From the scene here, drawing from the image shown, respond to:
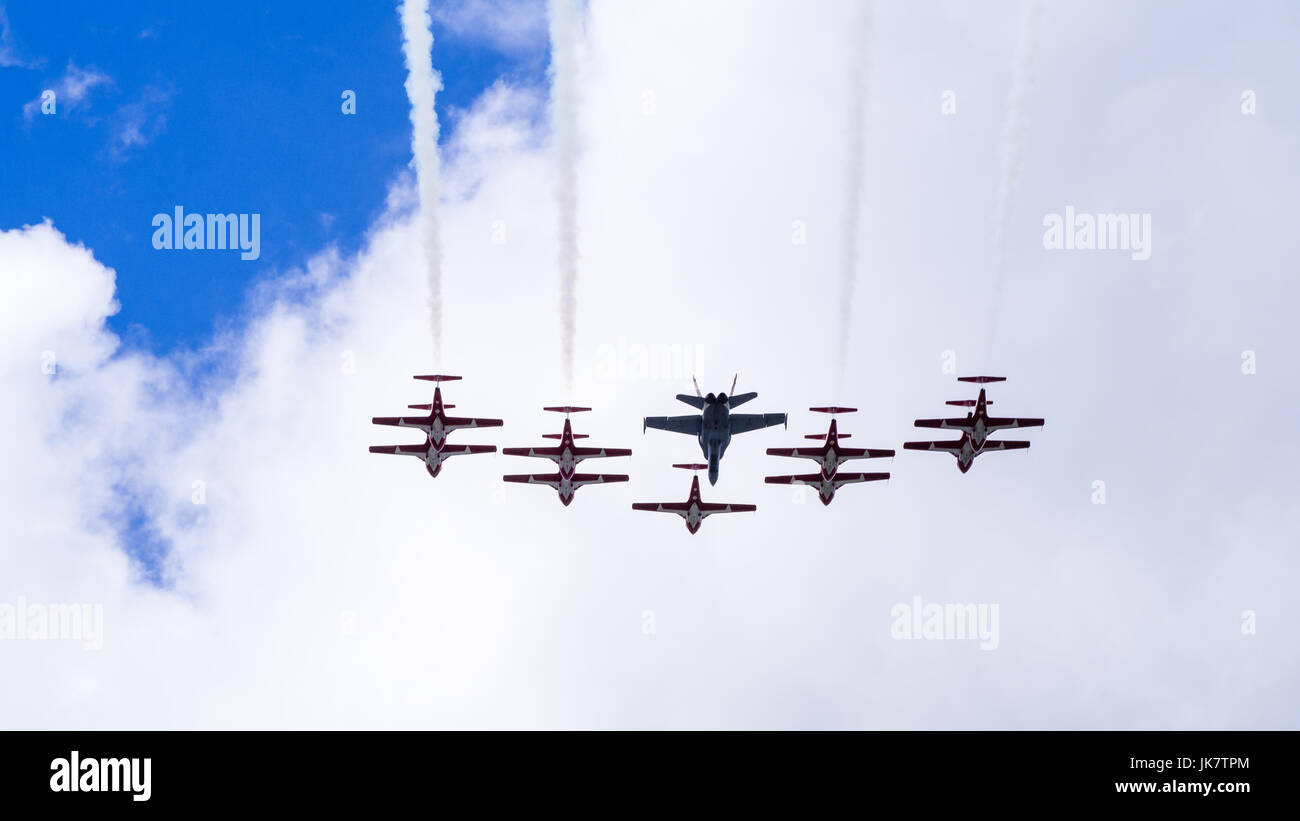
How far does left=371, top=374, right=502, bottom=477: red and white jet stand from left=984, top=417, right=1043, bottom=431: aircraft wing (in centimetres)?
2191

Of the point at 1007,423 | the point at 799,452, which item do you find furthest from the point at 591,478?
the point at 1007,423

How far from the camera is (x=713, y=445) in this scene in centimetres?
5916

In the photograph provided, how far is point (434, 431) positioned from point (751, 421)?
46.4 ft

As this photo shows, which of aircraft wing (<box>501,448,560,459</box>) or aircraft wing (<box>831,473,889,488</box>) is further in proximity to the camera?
aircraft wing (<box>831,473,889,488</box>)

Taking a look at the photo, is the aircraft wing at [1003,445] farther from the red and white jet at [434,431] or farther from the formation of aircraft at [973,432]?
the red and white jet at [434,431]

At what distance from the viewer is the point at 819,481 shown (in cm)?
6256

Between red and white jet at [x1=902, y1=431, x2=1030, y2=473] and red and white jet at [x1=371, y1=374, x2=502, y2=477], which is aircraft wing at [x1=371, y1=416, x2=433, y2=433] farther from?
red and white jet at [x1=902, y1=431, x2=1030, y2=473]

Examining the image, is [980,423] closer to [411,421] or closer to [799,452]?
[799,452]

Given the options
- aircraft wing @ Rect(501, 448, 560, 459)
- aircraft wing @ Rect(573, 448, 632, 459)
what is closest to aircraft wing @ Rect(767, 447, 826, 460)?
aircraft wing @ Rect(573, 448, 632, 459)

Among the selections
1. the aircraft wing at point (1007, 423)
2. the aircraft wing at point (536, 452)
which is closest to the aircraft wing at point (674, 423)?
the aircraft wing at point (536, 452)

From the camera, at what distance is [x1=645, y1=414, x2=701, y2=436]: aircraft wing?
6188 cm
